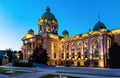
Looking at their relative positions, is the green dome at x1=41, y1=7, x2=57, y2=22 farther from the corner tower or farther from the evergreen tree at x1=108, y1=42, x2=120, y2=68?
the evergreen tree at x1=108, y1=42, x2=120, y2=68

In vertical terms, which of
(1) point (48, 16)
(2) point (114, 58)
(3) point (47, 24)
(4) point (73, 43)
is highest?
(1) point (48, 16)

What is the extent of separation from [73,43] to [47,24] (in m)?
17.6

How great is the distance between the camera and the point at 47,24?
98250 millimetres

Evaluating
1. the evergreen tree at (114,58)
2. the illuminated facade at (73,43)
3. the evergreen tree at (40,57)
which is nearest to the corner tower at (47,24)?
the illuminated facade at (73,43)

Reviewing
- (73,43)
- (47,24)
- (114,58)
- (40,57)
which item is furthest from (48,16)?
(114,58)

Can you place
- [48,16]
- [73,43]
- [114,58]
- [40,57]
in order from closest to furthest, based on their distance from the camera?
[114,58]
[40,57]
[73,43]
[48,16]

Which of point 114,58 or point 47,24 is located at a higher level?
point 47,24

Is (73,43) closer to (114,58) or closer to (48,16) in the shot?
(48,16)

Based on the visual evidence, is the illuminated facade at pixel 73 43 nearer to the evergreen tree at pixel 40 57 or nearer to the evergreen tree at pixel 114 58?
the evergreen tree at pixel 114 58

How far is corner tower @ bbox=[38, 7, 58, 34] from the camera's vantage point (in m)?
98.0

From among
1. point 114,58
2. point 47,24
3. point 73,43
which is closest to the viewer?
point 114,58

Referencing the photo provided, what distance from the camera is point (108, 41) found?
76.8m

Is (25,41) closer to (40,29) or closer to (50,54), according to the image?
(40,29)

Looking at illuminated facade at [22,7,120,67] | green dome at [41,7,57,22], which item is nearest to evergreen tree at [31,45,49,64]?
illuminated facade at [22,7,120,67]
